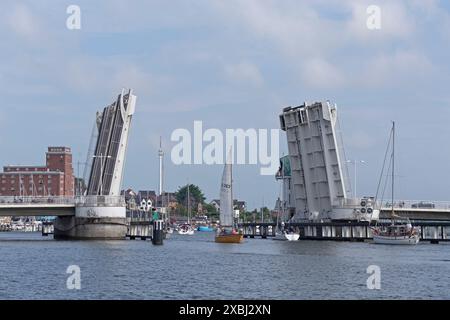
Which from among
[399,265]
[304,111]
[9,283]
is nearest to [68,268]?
[9,283]

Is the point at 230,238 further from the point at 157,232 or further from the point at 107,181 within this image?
the point at 107,181

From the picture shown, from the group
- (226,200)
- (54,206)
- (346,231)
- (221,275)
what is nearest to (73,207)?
(54,206)

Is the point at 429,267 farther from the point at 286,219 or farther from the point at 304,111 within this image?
the point at 286,219

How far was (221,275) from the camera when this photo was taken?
4784 centimetres

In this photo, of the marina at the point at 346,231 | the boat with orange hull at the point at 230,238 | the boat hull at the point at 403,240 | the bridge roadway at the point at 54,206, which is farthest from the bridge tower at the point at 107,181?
the boat hull at the point at 403,240

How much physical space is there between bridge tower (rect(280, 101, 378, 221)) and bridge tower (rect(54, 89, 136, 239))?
17.1 metres

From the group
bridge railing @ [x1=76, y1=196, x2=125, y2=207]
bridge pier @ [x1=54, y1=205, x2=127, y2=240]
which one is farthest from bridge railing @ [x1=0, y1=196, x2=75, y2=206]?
bridge railing @ [x1=76, y1=196, x2=125, y2=207]

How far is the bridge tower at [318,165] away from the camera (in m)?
88.6

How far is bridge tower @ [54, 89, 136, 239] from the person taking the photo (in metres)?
86.2

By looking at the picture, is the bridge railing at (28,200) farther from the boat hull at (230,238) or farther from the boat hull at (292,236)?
the boat hull at (292,236)

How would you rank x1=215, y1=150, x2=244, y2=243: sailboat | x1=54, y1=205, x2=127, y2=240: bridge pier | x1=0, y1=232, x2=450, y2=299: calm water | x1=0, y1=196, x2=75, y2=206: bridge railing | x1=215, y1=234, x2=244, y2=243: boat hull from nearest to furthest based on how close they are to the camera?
1. x1=0, y1=232, x2=450, y2=299: calm water
2. x1=215, y1=234, x2=244, y2=243: boat hull
3. x1=54, y1=205, x2=127, y2=240: bridge pier
4. x1=0, y1=196, x2=75, y2=206: bridge railing
5. x1=215, y1=150, x2=244, y2=243: sailboat

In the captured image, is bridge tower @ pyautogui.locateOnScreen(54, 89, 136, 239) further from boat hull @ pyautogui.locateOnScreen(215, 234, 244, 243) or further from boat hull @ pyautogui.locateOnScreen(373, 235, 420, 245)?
boat hull @ pyautogui.locateOnScreen(373, 235, 420, 245)
